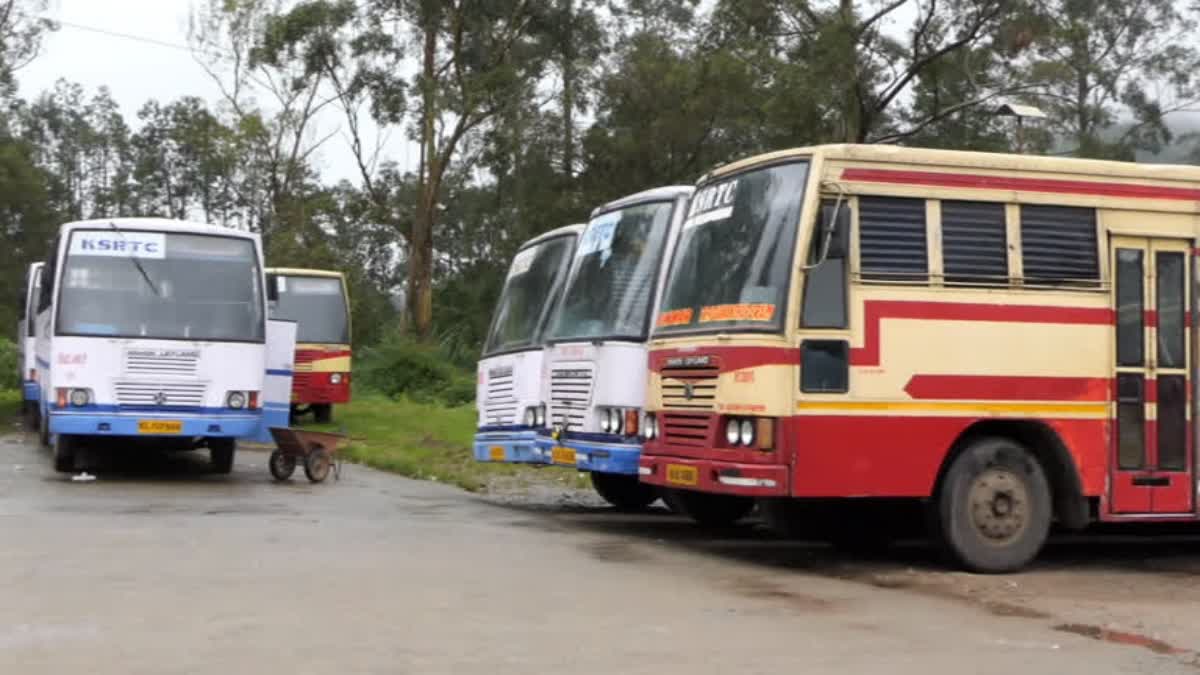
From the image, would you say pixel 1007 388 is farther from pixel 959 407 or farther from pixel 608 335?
pixel 608 335

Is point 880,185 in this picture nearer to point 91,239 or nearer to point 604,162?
point 91,239

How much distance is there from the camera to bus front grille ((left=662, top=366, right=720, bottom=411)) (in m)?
11.2

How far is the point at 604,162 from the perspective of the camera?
1855 inches

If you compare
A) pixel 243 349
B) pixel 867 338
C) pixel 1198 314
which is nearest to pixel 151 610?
pixel 867 338

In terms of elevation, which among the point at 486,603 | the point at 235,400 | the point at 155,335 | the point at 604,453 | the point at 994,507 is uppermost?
the point at 155,335

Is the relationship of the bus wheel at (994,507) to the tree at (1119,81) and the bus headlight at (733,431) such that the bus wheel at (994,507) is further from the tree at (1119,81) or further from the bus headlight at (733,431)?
the tree at (1119,81)

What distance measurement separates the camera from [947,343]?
1102 cm

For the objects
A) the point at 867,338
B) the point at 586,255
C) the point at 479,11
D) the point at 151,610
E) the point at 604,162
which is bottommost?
the point at 151,610

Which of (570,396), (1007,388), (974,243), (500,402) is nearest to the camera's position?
(1007,388)

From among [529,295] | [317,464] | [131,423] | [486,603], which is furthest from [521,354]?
[486,603]

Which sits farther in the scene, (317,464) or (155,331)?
(317,464)

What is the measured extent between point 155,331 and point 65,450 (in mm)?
2136

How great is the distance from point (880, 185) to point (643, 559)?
3.22 m

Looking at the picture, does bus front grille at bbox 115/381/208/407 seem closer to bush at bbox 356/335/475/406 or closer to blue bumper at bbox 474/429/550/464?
A: blue bumper at bbox 474/429/550/464
